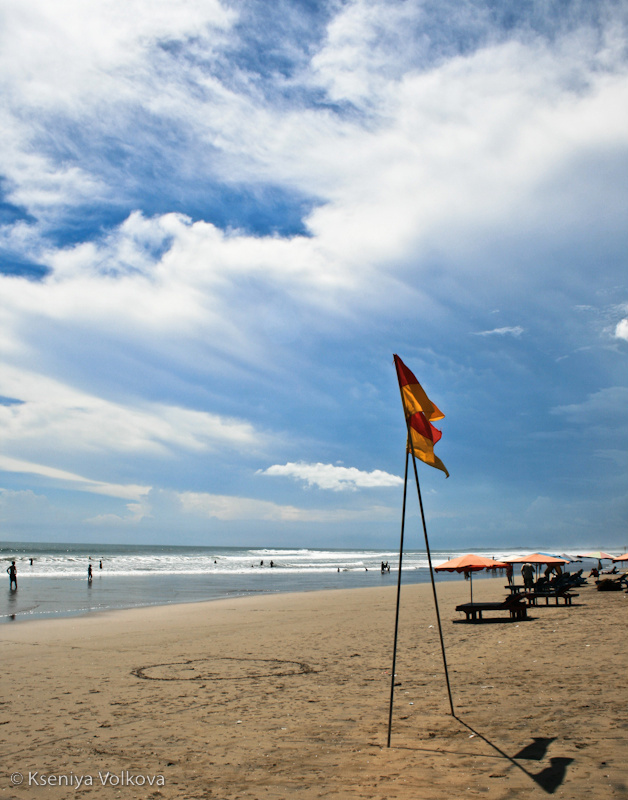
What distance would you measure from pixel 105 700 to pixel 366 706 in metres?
4.07

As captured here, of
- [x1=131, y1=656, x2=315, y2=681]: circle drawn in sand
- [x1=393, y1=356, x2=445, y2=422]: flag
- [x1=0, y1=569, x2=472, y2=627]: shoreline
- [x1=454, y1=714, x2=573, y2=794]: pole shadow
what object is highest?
[x1=393, y1=356, x2=445, y2=422]: flag

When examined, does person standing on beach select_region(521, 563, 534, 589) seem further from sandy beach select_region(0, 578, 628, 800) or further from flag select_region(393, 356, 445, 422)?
flag select_region(393, 356, 445, 422)

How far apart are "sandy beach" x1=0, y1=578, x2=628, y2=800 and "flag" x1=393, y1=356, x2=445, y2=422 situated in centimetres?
378

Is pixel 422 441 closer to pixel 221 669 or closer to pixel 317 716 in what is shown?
pixel 317 716

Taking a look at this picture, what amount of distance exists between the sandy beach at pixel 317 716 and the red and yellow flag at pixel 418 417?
314 cm

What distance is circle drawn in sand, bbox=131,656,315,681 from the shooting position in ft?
32.7

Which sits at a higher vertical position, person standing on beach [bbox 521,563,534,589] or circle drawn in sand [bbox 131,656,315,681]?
circle drawn in sand [bbox 131,656,315,681]

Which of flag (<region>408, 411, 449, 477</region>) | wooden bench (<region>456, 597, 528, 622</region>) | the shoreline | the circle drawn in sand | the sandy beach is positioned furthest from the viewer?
the shoreline

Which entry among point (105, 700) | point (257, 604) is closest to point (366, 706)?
point (105, 700)

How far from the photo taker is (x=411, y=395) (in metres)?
6.93

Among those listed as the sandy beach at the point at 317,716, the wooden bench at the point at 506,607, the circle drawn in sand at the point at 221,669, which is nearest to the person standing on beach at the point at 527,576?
the wooden bench at the point at 506,607

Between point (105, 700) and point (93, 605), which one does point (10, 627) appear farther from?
point (105, 700)

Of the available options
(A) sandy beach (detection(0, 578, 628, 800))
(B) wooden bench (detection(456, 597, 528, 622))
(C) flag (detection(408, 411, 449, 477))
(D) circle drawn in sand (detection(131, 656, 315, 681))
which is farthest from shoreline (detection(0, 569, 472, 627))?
(C) flag (detection(408, 411, 449, 477))

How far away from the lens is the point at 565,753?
5.63 metres
